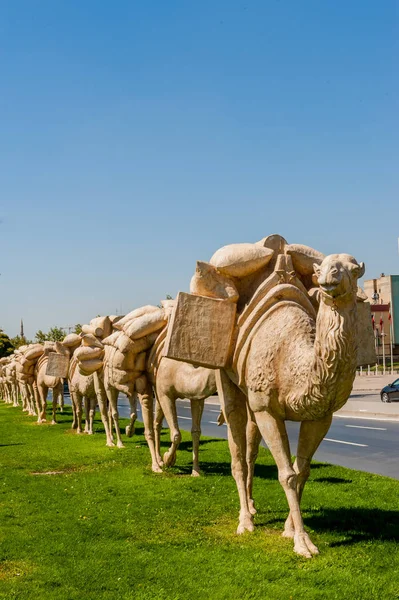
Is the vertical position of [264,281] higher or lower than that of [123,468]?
higher

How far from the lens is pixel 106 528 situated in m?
8.21

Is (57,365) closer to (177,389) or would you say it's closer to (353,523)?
(177,389)

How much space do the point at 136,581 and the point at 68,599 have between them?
679 mm

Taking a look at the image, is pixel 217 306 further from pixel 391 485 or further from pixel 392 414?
pixel 392 414

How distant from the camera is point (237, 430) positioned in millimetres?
7836

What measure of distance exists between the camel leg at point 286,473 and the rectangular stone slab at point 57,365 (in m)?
16.4

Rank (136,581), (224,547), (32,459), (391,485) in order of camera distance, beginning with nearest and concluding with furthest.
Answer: (136,581) < (224,547) < (391,485) < (32,459)

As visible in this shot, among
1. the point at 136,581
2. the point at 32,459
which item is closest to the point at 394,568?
the point at 136,581

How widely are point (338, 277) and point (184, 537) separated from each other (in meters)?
3.82

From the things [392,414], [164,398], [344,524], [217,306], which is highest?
[217,306]

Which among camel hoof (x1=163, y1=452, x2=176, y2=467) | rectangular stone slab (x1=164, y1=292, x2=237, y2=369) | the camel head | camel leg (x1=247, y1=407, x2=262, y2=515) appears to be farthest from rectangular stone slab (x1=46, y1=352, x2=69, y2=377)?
the camel head

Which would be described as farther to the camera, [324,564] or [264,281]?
[264,281]

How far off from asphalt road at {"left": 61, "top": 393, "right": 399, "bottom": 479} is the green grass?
49.7 inches

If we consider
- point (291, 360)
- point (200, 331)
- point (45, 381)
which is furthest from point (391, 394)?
point (291, 360)
